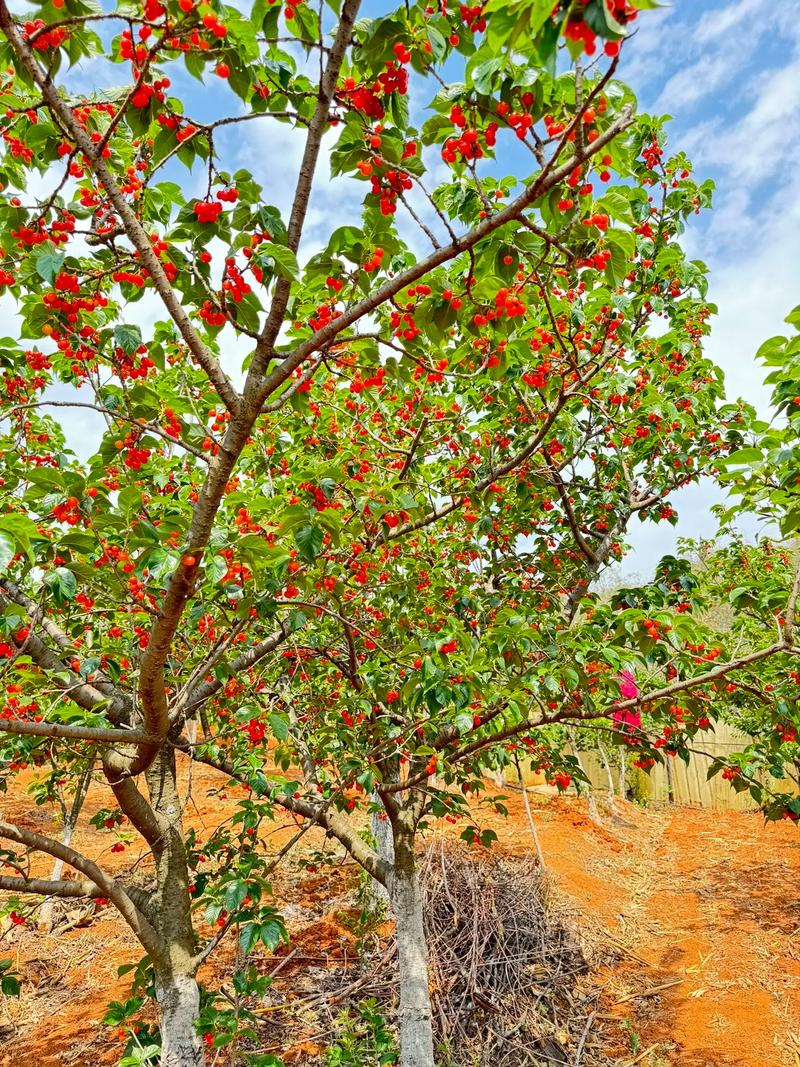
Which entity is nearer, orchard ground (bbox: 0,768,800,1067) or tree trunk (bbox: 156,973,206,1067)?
tree trunk (bbox: 156,973,206,1067)

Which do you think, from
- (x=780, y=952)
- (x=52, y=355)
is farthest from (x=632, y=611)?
(x=780, y=952)

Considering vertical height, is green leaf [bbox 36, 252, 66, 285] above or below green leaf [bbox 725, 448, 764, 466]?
above

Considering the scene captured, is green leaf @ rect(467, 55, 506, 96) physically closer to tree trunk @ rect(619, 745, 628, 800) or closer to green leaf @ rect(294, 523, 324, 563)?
green leaf @ rect(294, 523, 324, 563)

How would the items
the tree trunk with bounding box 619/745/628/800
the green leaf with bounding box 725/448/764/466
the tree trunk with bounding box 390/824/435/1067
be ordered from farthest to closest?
the tree trunk with bounding box 619/745/628/800 → the tree trunk with bounding box 390/824/435/1067 → the green leaf with bounding box 725/448/764/466

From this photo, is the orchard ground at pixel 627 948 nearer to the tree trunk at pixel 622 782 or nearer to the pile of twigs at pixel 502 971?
the pile of twigs at pixel 502 971

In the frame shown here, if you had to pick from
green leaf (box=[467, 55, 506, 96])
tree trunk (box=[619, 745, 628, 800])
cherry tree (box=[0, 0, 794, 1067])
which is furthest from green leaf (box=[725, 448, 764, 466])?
tree trunk (box=[619, 745, 628, 800])

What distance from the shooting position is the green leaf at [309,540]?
2543 millimetres

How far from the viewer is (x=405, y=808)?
4.74 meters

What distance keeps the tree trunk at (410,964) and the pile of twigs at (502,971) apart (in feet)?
4.00

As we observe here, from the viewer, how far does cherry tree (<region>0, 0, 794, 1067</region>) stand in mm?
2027

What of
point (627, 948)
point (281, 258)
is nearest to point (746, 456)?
point (281, 258)

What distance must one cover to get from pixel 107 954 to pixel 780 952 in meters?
8.42

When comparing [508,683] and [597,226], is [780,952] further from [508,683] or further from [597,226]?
[597,226]

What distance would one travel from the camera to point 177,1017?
343 cm
